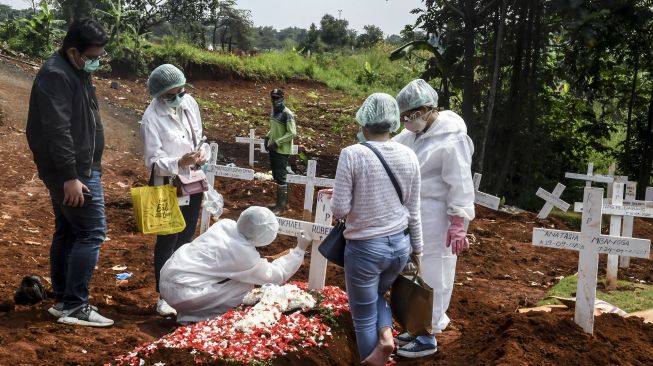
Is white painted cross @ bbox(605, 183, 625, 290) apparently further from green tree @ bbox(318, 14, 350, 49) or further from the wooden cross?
green tree @ bbox(318, 14, 350, 49)

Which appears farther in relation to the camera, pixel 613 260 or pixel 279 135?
pixel 279 135

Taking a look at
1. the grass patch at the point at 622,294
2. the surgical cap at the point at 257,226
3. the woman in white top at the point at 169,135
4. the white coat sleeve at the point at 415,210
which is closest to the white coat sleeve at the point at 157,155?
the woman in white top at the point at 169,135

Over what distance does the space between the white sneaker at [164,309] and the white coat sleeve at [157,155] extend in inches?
37.9

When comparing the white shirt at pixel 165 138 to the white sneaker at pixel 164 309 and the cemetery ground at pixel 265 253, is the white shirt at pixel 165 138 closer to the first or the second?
the white sneaker at pixel 164 309

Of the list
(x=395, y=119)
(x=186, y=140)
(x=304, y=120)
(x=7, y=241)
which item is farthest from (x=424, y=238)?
(x=304, y=120)

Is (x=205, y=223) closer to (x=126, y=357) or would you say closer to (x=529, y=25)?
(x=126, y=357)

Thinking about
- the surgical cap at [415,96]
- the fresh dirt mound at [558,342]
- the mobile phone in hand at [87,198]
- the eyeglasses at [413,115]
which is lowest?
the fresh dirt mound at [558,342]

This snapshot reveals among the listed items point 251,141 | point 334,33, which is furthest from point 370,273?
point 334,33

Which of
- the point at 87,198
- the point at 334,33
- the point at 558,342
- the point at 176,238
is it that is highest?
the point at 334,33

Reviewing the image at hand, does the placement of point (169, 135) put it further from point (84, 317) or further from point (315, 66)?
point (315, 66)

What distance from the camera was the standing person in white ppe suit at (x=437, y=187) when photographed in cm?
488

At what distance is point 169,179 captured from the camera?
561 cm

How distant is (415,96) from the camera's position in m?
4.85

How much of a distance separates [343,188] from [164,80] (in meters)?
1.91
